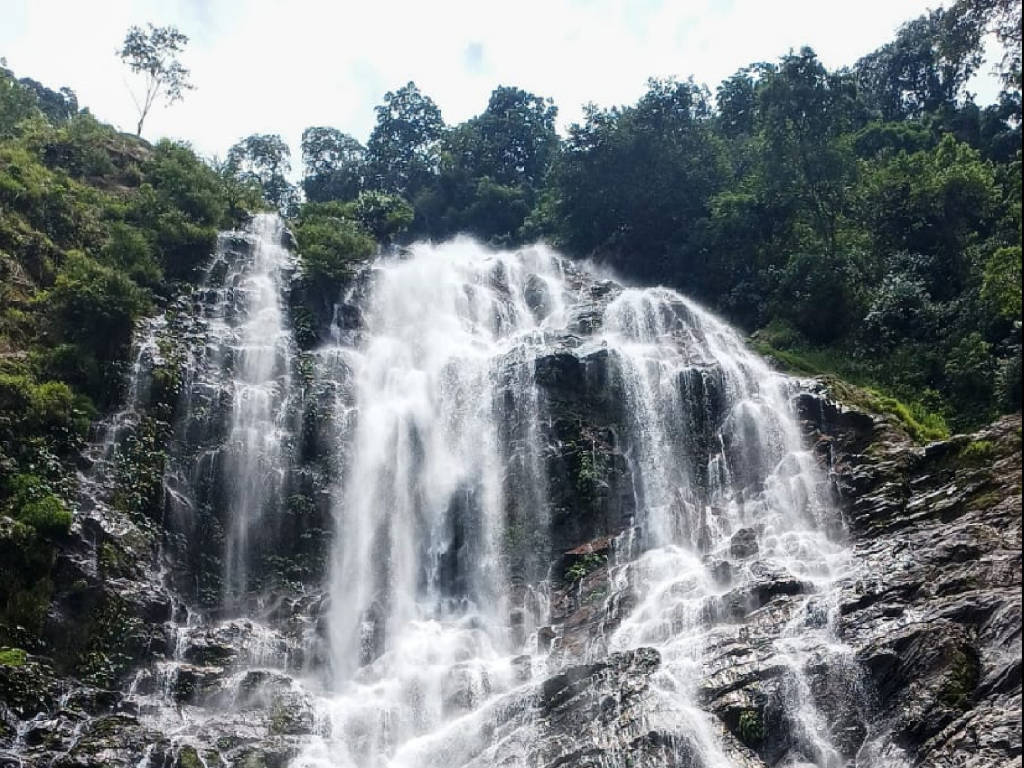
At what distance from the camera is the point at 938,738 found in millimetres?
12070

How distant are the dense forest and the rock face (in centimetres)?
177

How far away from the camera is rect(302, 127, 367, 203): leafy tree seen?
4922 centimetres

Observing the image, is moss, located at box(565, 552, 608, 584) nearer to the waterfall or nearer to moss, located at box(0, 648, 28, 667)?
the waterfall

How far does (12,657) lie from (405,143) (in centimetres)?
4085

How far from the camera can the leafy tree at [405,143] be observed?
48938 millimetres

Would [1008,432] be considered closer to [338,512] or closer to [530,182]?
[338,512]

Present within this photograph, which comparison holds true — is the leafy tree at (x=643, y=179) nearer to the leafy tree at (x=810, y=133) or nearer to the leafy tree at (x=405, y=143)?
the leafy tree at (x=810, y=133)

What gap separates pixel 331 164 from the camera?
50.9 meters

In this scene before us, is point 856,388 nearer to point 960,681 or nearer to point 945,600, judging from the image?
point 945,600

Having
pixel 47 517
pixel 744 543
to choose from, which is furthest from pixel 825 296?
pixel 47 517

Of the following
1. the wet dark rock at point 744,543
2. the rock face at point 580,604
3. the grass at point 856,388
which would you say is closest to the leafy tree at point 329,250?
the rock face at point 580,604

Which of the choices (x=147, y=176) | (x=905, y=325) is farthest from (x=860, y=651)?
(x=147, y=176)

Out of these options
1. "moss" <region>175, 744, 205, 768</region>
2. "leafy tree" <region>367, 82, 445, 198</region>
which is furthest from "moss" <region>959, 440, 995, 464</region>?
"leafy tree" <region>367, 82, 445, 198</region>

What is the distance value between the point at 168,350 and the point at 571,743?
1537cm
